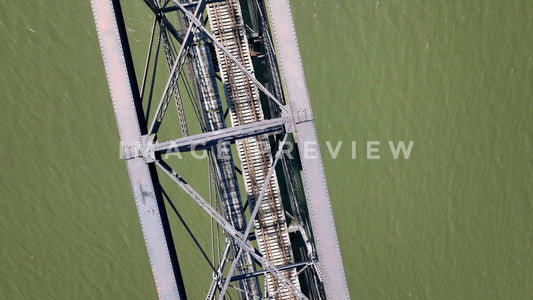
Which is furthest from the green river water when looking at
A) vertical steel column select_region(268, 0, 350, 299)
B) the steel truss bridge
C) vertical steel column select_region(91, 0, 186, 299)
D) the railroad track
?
vertical steel column select_region(268, 0, 350, 299)

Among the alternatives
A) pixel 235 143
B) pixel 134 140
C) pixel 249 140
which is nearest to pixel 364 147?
pixel 249 140

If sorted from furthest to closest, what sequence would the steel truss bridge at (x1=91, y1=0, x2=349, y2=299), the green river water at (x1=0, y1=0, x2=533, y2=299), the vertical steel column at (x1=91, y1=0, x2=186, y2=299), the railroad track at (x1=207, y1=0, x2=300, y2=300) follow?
the green river water at (x1=0, y1=0, x2=533, y2=299) < the railroad track at (x1=207, y1=0, x2=300, y2=300) < the steel truss bridge at (x1=91, y1=0, x2=349, y2=299) < the vertical steel column at (x1=91, y1=0, x2=186, y2=299)

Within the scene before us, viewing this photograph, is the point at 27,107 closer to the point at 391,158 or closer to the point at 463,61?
the point at 391,158

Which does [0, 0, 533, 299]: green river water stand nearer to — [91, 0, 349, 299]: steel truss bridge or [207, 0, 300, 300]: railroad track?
[91, 0, 349, 299]: steel truss bridge

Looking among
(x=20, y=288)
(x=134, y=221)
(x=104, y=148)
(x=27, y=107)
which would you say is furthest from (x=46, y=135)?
(x=20, y=288)

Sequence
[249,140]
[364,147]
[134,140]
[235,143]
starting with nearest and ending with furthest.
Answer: [134,140] < [249,140] < [235,143] < [364,147]

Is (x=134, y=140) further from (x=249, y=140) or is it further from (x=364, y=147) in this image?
(x=364, y=147)
